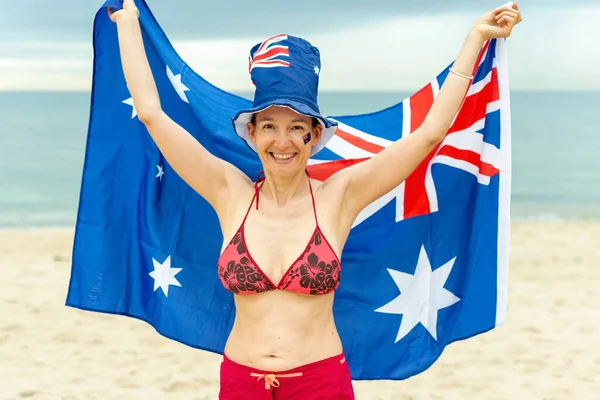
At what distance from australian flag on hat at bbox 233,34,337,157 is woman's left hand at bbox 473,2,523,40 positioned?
2.51 ft

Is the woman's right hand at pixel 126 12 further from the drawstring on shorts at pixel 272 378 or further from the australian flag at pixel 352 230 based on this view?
the drawstring on shorts at pixel 272 378

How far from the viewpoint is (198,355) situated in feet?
24.1

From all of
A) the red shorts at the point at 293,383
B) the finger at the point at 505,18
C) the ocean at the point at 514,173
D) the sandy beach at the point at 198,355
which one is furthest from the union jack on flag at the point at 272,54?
the ocean at the point at 514,173

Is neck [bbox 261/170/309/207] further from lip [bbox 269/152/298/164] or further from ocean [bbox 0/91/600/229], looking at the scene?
ocean [bbox 0/91/600/229]

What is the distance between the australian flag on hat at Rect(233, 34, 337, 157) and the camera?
3215 millimetres

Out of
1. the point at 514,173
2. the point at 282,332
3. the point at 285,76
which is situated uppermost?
the point at 514,173

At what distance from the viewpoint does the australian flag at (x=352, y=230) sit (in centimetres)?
428

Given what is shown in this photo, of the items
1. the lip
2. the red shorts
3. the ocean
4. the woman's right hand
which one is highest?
the ocean

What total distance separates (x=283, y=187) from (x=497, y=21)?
3.91 feet

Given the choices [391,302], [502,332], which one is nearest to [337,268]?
[391,302]

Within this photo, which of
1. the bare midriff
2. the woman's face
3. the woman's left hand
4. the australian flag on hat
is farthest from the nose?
the woman's left hand

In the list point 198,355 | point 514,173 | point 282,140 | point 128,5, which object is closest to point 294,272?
point 282,140

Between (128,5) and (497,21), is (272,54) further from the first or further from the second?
(497,21)

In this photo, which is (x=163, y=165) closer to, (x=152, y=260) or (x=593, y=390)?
(x=152, y=260)
